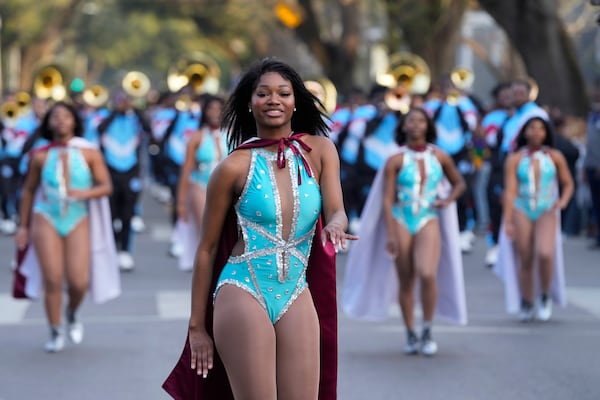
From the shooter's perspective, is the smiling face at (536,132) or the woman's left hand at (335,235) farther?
the smiling face at (536,132)

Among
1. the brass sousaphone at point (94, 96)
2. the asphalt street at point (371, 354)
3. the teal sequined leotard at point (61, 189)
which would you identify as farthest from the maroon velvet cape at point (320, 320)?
the brass sousaphone at point (94, 96)

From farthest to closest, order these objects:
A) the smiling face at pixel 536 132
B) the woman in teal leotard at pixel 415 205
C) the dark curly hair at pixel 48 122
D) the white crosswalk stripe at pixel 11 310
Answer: the white crosswalk stripe at pixel 11 310 → the smiling face at pixel 536 132 → the dark curly hair at pixel 48 122 → the woman in teal leotard at pixel 415 205

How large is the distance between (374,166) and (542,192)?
6.09 metres

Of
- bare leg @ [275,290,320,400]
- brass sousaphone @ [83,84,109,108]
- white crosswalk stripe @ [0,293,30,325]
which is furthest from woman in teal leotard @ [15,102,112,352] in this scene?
brass sousaphone @ [83,84,109,108]

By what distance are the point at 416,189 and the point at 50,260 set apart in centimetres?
257

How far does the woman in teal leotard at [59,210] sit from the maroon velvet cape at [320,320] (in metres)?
4.59

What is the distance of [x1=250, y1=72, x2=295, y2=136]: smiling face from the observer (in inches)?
233

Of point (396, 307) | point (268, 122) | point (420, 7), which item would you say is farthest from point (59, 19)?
point (268, 122)

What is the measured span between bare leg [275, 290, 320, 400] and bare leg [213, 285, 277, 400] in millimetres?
38

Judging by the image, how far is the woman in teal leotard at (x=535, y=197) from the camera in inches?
470

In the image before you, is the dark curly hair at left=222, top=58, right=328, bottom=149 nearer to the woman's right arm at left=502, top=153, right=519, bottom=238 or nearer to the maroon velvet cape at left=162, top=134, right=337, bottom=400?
the maroon velvet cape at left=162, top=134, right=337, bottom=400

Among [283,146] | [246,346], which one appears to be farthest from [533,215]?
[246,346]

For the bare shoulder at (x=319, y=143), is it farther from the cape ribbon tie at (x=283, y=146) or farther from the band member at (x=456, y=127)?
the band member at (x=456, y=127)

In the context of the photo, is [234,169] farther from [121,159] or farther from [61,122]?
[121,159]
